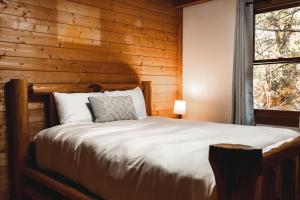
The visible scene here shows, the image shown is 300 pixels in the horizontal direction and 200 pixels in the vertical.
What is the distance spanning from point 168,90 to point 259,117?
136 centimetres

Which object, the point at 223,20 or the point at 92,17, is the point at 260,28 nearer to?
the point at 223,20

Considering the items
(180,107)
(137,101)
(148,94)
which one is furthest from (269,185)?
(180,107)

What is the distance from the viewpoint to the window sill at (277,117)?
3162 mm

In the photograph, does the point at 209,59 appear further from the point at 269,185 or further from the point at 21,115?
the point at 269,185

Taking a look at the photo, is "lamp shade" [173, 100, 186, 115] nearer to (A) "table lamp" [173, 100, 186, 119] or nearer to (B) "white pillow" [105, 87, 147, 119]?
(A) "table lamp" [173, 100, 186, 119]

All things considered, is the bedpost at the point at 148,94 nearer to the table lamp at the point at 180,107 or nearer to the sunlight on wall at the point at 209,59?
the table lamp at the point at 180,107

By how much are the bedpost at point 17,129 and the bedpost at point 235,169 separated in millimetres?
1965

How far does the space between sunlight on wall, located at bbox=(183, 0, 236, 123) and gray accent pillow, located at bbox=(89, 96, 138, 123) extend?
147cm

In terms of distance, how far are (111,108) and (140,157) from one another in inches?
48.8

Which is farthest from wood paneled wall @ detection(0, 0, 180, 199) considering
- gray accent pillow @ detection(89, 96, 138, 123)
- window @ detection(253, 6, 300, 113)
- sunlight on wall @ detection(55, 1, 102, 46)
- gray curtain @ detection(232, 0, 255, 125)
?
window @ detection(253, 6, 300, 113)

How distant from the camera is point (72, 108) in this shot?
2.55 metres

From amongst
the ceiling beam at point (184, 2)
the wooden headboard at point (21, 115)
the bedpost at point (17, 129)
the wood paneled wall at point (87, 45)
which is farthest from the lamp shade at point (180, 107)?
the bedpost at point (17, 129)

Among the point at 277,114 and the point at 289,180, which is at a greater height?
the point at 277,114

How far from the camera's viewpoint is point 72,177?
6.29ft
